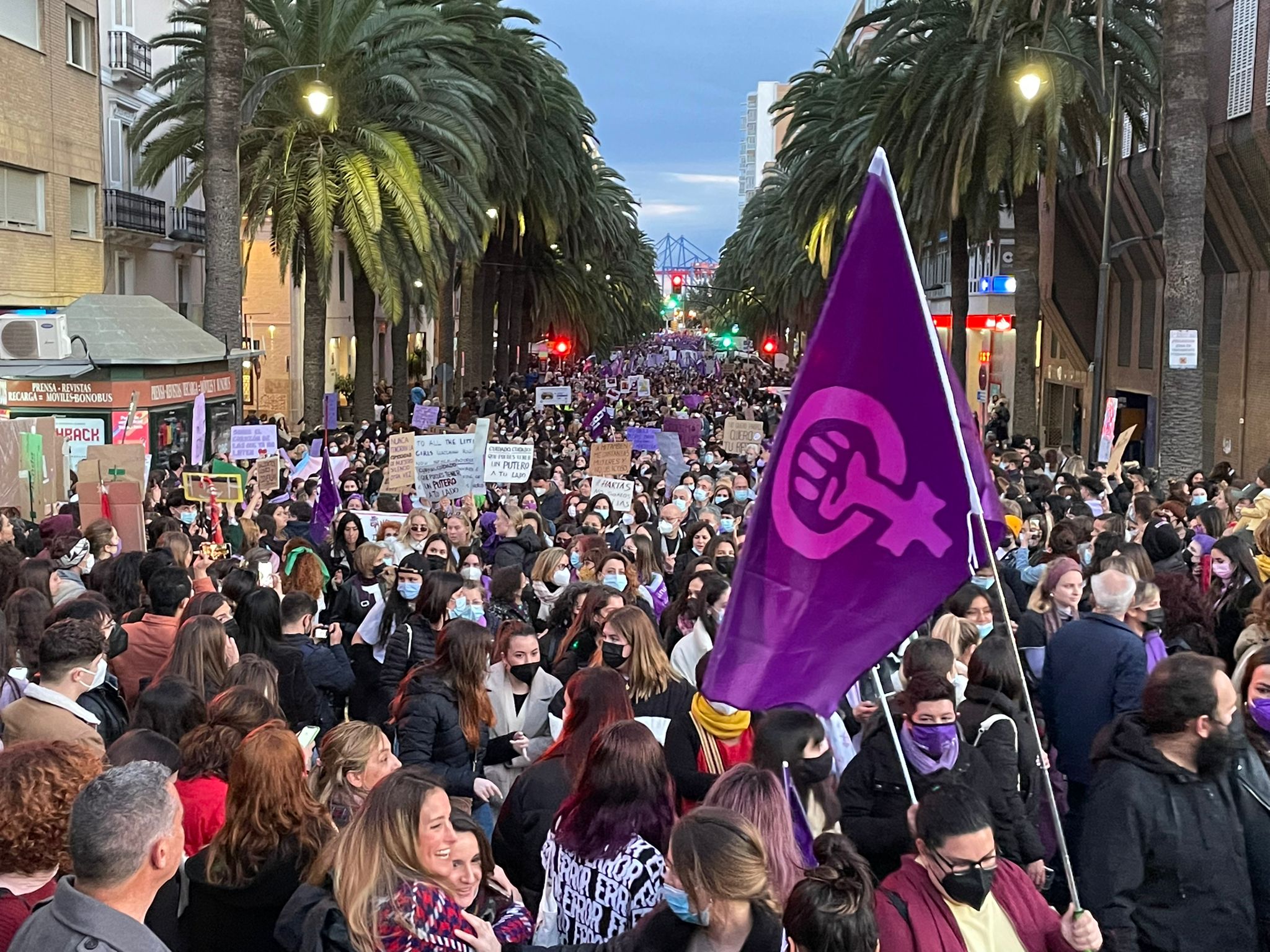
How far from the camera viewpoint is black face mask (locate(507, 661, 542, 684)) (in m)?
7.01

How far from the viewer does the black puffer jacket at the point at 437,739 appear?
21.0 ft

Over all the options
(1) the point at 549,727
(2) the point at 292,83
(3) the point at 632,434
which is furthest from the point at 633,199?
(1) the point at 549,727

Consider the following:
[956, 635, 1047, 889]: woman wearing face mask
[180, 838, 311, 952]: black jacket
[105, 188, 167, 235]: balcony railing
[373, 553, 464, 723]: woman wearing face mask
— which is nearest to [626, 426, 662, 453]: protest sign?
[373, 553, 464, 723]: woman wearing face mask

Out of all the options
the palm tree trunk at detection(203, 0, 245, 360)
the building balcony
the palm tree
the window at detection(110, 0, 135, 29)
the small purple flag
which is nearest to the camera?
the small purple flag

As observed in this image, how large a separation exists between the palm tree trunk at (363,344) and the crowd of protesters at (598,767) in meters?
22.4

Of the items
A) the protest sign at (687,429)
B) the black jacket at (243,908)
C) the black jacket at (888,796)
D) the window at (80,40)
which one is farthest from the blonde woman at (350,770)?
the window at (80,40)

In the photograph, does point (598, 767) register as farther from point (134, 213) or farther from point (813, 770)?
point (134, 213)

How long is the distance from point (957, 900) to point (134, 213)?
3468 centimetres

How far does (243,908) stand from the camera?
4.66 meters

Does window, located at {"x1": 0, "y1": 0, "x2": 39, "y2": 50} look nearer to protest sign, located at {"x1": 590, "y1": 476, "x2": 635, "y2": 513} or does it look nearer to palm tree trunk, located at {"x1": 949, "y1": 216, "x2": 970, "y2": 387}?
protest sign, located at {"x1": 590, "y1": 476, "x2": 635, "y2": 513}

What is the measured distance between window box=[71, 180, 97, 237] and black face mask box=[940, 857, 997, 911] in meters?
29.4

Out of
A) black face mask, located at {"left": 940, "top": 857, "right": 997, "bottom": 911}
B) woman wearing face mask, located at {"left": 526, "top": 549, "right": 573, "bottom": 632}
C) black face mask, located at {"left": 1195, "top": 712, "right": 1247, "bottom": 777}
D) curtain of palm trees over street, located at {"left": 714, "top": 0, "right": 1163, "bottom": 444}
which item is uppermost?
curtain of palm trees over street, located at {"left": 714, "top": 0, "right": 1163, "bottom": 444}

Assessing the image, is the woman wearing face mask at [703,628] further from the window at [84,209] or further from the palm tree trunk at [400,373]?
the palm tree trunk at [400,373]

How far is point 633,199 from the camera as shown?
258 ft
